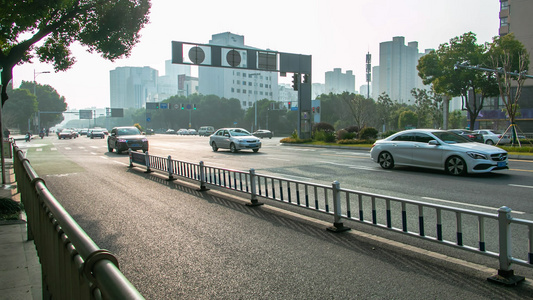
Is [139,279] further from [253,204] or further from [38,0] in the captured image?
[38,0]

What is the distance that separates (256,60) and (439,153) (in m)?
20.6

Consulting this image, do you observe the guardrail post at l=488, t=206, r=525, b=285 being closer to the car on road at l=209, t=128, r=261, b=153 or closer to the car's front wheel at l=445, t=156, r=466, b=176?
the car's front wheel at l=445, t=156, r=466, b=176

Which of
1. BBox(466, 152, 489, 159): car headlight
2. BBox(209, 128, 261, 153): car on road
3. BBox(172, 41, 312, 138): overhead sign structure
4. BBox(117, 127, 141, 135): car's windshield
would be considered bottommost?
BBox(466, 152, 489, 159): car headlight

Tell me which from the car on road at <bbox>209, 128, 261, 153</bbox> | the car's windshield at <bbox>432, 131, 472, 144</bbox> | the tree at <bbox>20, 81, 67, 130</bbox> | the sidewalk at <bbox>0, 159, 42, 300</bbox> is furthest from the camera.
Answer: the tree at <bbox>20, 81, 67, 130</bbox>

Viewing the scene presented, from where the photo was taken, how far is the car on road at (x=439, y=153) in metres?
11.9

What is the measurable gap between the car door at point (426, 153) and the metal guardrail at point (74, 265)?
12.1m

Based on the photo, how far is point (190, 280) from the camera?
166 inches

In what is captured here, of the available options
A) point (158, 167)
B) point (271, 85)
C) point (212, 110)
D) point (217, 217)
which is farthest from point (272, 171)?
point (271, 85)

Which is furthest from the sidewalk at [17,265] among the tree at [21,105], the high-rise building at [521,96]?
the tree at [21,105]

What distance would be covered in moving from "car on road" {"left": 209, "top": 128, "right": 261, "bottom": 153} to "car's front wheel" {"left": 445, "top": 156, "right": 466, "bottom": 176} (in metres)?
13.1

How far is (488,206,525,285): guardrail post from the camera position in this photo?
3980mm

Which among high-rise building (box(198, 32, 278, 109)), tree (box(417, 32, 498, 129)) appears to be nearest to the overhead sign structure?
tree (box(417, 32, 498, 129))

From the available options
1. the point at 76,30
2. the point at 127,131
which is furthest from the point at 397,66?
the point at 76,30

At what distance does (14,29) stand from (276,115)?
75.9 m
